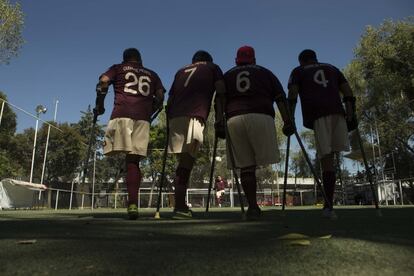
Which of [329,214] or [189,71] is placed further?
[189,71]

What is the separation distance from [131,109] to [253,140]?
1.50 m

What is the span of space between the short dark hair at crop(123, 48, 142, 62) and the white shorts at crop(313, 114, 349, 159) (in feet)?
7.91

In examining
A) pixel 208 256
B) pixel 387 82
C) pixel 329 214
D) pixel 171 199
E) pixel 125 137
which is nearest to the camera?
pixel 208 256

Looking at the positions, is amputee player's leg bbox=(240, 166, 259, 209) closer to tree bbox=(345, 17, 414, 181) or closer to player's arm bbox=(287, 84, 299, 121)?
player's arm bbox=(287, 84, 299, 121)

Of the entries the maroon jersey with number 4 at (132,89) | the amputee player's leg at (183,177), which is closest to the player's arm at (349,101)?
the amputee player's leg at (183,177)

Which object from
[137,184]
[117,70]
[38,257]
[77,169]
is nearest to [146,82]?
[117,70]

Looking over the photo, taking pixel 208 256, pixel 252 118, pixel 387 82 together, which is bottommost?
pixel 208 256

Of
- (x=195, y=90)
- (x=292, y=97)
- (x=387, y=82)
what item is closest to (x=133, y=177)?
(x=195, y=90)

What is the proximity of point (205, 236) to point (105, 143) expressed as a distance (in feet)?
8.71

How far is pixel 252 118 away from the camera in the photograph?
4617 mm

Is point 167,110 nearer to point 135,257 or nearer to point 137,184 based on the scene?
point 137,184

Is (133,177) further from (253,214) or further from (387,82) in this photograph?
(387,82)

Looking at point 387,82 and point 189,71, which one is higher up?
point 387,82

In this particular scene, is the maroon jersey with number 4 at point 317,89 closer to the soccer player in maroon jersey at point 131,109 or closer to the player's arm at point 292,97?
the player's arm at point 292,97
